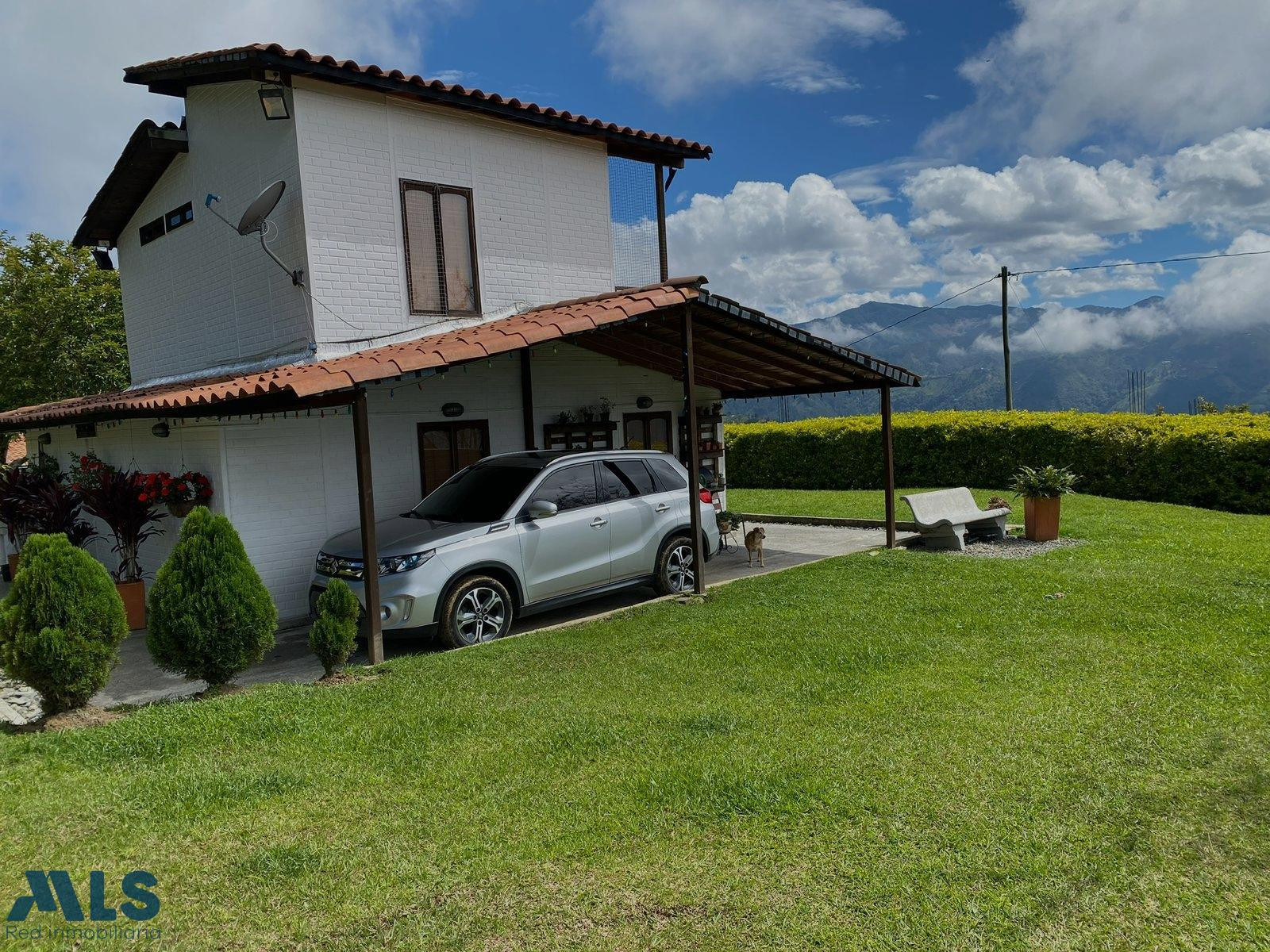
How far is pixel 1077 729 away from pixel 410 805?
374cm

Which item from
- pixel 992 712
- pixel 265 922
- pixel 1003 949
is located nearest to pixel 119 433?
pixel 265 922

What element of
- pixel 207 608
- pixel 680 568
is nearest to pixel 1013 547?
pixel 680 568

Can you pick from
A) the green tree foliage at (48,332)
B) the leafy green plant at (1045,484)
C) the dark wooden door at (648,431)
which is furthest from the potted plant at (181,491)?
the green tree foliage at (48,332)

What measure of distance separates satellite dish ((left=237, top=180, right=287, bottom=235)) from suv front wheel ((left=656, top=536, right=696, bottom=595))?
5949 mm

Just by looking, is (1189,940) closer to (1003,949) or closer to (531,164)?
(1003,949)

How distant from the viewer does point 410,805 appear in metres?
4.28

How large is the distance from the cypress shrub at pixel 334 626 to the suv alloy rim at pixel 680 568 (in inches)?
151

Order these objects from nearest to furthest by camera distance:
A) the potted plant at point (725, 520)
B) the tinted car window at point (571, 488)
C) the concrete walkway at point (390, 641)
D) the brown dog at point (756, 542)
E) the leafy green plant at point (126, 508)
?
the concrete walkway at point (390, 641) → the tinted car window at point (571, 488) → the leafy green plant at point (126, 508) → the brown dog at point (756, 542) → the potted plant at point (725, 520)

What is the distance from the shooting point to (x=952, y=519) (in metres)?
11.6

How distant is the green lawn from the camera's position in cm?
323

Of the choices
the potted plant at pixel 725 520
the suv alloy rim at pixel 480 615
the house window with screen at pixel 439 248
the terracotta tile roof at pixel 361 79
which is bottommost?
the suv alloy rim at pixel 480 615

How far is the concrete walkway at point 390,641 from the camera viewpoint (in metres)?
7.21

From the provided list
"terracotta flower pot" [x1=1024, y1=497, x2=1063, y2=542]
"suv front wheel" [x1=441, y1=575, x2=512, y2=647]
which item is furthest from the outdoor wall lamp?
"terracotta flower pot" [x1=1024, y1=497, x2=1063, y2=542]

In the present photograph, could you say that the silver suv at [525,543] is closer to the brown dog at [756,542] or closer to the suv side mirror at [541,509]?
the suv side mirror at [541,509]
